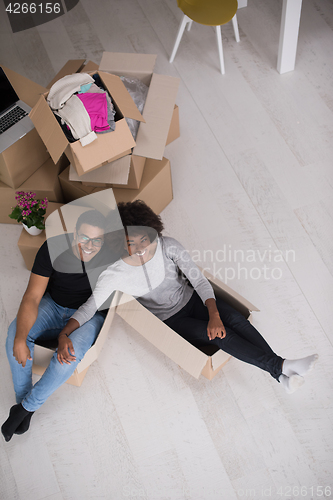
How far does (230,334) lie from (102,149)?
0.95m

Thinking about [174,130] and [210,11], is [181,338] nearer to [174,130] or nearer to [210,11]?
[174,130]

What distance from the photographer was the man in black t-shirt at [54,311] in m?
1.65

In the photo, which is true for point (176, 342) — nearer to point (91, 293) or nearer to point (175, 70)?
point (91, 293)

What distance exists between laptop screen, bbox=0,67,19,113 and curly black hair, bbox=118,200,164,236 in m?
0.79

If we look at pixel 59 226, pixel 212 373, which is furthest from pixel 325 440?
pixel 59 226

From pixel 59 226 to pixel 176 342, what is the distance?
0.74 m

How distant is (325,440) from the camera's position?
175 centimetres

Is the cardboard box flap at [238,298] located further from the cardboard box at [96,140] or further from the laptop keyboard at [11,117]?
the laptop keyboard at [11,117]

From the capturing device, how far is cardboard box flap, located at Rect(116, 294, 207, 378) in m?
1.64

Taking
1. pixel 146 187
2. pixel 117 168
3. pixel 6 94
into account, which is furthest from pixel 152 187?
pixel 6 94

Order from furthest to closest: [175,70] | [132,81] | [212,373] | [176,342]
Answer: [175,70] → [132,81] → [212,373] → [176,342]

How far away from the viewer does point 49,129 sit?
1772 mm

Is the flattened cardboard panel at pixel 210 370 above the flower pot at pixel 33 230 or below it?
below

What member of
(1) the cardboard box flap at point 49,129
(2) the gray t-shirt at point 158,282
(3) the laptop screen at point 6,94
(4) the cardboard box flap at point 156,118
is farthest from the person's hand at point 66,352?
(3) the laptop screen at point 6,94
